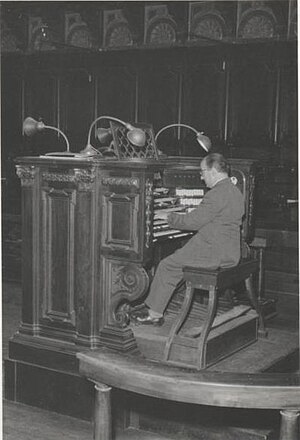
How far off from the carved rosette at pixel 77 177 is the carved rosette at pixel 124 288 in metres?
0.56

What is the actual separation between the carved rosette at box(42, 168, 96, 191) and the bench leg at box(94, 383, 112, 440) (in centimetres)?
215

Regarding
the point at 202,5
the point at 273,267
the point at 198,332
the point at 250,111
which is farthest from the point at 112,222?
the point at 202,5

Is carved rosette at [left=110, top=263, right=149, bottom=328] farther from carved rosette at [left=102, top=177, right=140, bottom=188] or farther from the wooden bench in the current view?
carved rosette at [left=102, top=177, right=140, bottom=188]

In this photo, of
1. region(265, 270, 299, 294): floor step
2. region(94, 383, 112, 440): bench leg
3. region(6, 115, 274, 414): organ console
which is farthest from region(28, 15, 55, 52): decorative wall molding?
region(94, 383, 112, 440): bench leg

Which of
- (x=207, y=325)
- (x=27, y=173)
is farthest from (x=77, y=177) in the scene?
(x=207, y=325)

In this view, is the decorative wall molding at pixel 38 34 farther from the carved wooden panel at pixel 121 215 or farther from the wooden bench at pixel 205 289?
the wooden bench at pixel 205 289

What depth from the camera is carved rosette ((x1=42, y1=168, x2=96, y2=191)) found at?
4242 millimetres

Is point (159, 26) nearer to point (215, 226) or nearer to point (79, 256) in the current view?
point (215, 226)

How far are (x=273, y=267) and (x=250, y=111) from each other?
217 centimetres

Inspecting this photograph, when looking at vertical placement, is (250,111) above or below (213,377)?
above

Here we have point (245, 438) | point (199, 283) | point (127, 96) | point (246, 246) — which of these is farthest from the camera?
point (127, 96)

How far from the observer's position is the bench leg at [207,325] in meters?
4.21

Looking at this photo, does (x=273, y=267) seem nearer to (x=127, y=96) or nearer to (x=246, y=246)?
(x=246, y=246)

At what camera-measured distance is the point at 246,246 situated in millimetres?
5328
